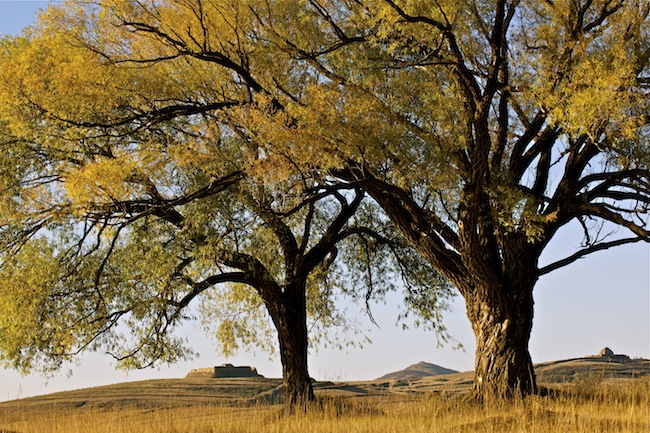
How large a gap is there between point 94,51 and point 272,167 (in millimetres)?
4287

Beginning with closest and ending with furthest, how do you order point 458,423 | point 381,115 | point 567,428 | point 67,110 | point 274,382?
1. point 567,428
2. point 458,423
3. point 381,115
4. point 67,110
5. point 274,382

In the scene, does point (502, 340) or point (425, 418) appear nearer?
point (425, 418)

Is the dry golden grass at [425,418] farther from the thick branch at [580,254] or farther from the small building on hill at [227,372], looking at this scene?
the small building on hill at [227,372]

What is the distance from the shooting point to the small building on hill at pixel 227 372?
2062 cm

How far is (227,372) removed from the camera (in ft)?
68.0

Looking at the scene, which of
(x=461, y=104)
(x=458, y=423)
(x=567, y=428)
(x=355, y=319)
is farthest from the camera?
(x=355, y=319)

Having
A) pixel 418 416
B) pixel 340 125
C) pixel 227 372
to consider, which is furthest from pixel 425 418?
pixel 227 372

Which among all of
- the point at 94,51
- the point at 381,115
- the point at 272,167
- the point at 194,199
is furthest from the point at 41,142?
the point at 381,115

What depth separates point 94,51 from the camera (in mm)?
12273

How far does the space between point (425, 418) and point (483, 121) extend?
4.79 m

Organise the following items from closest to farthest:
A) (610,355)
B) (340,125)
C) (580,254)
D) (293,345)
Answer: (340,125) < (580,254) < (293,345) < (610,355)

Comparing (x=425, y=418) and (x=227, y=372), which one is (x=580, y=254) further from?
(x=227, y=372)

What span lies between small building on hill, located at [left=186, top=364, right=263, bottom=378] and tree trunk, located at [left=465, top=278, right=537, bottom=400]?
394 inches

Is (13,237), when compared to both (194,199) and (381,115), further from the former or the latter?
(381,115)
